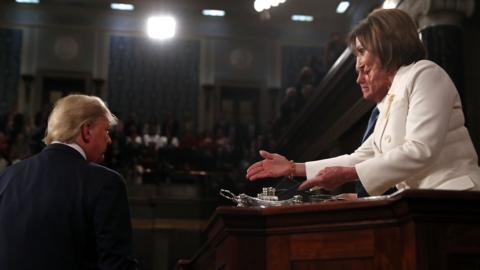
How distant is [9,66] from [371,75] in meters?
15.4

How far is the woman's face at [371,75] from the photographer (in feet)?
7.46

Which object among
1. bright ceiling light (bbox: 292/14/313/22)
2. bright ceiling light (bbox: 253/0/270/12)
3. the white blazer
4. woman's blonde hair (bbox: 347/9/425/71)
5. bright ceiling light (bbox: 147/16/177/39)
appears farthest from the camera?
bright ceiling light (bbox: 292/14/313/22)

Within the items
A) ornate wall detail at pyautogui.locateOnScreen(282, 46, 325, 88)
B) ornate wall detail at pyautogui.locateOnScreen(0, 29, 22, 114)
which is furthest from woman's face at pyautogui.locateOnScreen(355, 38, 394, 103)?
ornate wall detail at pyautogui.locateOnScreen(0, 29, 22, 114)

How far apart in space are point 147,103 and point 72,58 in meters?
2.11

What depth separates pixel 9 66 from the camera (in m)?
16.6

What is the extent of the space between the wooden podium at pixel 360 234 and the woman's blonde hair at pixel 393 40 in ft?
2.06

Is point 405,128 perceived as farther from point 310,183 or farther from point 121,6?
point 121,6

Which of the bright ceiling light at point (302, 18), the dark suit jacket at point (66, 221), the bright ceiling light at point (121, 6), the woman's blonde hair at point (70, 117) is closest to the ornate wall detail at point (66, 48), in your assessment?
the bright ceiling light at point (121, 6)

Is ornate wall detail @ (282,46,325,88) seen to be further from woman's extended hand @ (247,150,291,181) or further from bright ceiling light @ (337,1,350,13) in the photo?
woman's extended hand @ (247,150,291,181)

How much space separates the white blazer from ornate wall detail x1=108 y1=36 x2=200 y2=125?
1476 cm

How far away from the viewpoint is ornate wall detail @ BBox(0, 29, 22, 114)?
16359 millimetres

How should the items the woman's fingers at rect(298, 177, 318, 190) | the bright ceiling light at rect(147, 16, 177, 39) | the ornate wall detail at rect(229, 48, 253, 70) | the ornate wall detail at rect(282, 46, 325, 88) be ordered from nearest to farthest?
1. the woman's fingers at rect(298, 177, 318, 190)
2. the bright ceiling light at rect(147, 16, 177, 39)
3. the ornate wall detail at rect(282, 46, 325, 88)
4. the ornate wall detail at rect(229, 48, 253, 70)

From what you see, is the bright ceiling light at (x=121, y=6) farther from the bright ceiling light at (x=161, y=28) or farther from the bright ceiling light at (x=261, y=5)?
the bright ceiling light at (x=261, y=5)

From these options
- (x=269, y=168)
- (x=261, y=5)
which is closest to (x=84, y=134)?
(x=269, y=168)
